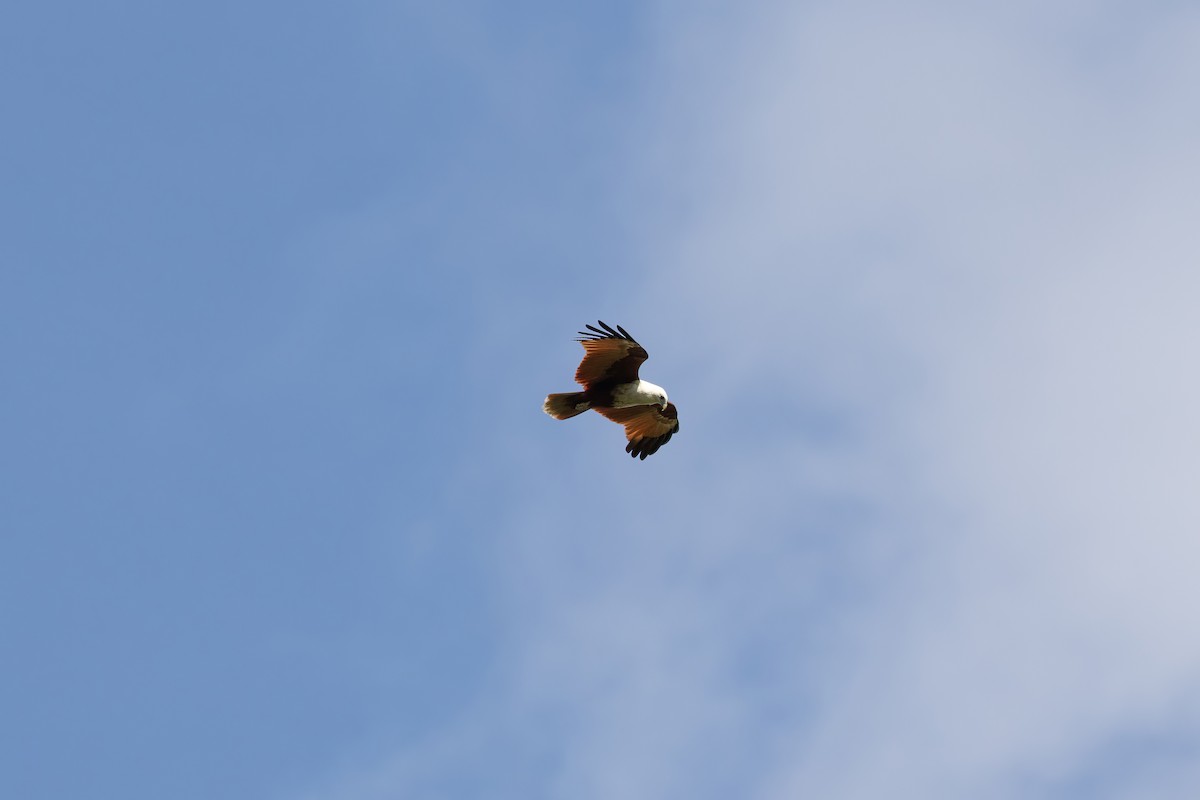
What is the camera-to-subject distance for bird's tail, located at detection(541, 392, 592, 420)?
31312 mm

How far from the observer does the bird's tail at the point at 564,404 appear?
103ft

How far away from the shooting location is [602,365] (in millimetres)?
31016

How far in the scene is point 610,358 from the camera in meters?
30.9

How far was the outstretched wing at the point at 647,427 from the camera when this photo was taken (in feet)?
108

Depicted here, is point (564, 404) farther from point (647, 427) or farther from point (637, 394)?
point (647, 427)

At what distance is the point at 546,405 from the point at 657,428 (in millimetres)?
3245

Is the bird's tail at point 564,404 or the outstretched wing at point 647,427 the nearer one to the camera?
Result: the bird's tail at point 564,404

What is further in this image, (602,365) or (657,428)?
(657,428)

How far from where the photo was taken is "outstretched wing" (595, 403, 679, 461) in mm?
32969

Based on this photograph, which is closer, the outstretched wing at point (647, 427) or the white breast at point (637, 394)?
the white breast at point (637, 394)

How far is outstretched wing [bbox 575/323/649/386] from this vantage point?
30375 millimetres

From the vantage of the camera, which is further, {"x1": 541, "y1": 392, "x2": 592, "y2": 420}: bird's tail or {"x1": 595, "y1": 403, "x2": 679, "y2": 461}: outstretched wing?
{"x1": 595, "y1": 403, "x2": 679, "y2": 461}: outstretched wing

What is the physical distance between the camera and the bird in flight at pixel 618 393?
100ft

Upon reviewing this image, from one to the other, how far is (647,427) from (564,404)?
8.96 feet
